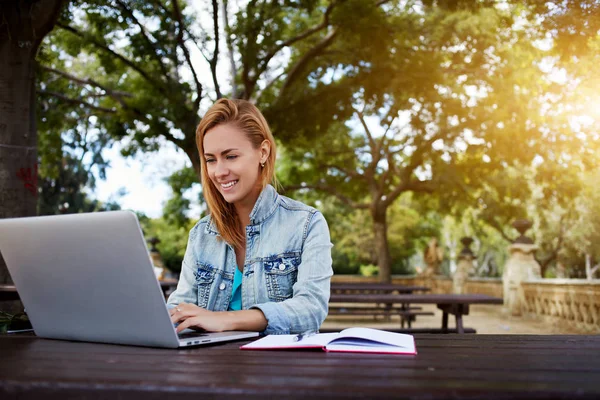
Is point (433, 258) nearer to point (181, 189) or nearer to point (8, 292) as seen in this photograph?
point (181, 189)

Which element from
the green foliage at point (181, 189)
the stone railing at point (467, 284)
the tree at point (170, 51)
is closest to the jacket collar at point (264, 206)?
the tree at point (170, 51)

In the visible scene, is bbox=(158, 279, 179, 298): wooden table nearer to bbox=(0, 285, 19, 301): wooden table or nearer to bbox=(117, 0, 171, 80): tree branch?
bbox=(0, 285, 19, 301): wooden table

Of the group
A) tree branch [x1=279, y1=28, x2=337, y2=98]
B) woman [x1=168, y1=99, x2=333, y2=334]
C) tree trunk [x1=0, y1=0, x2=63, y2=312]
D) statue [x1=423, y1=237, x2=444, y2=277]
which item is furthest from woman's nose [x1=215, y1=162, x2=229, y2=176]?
statue [x1=423, y1=237, x2=444, y2=277]

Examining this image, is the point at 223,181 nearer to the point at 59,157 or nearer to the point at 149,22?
the point at 149,22

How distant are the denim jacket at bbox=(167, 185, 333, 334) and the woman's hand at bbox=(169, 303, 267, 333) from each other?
0.42ft

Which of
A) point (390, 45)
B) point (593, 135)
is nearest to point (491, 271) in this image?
point (593, 135)

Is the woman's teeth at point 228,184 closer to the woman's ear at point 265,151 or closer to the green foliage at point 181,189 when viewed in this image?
the woman's ear at point 265,151

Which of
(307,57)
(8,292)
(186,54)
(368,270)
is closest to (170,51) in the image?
(186,54)

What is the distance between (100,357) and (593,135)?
13.4m

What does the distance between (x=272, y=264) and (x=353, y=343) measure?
0.86 meters

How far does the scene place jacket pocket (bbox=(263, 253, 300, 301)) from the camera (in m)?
2.31

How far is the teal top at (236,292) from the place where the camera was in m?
2.43

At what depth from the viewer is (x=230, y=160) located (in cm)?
235

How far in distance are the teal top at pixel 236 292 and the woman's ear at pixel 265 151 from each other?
459 millimetres
